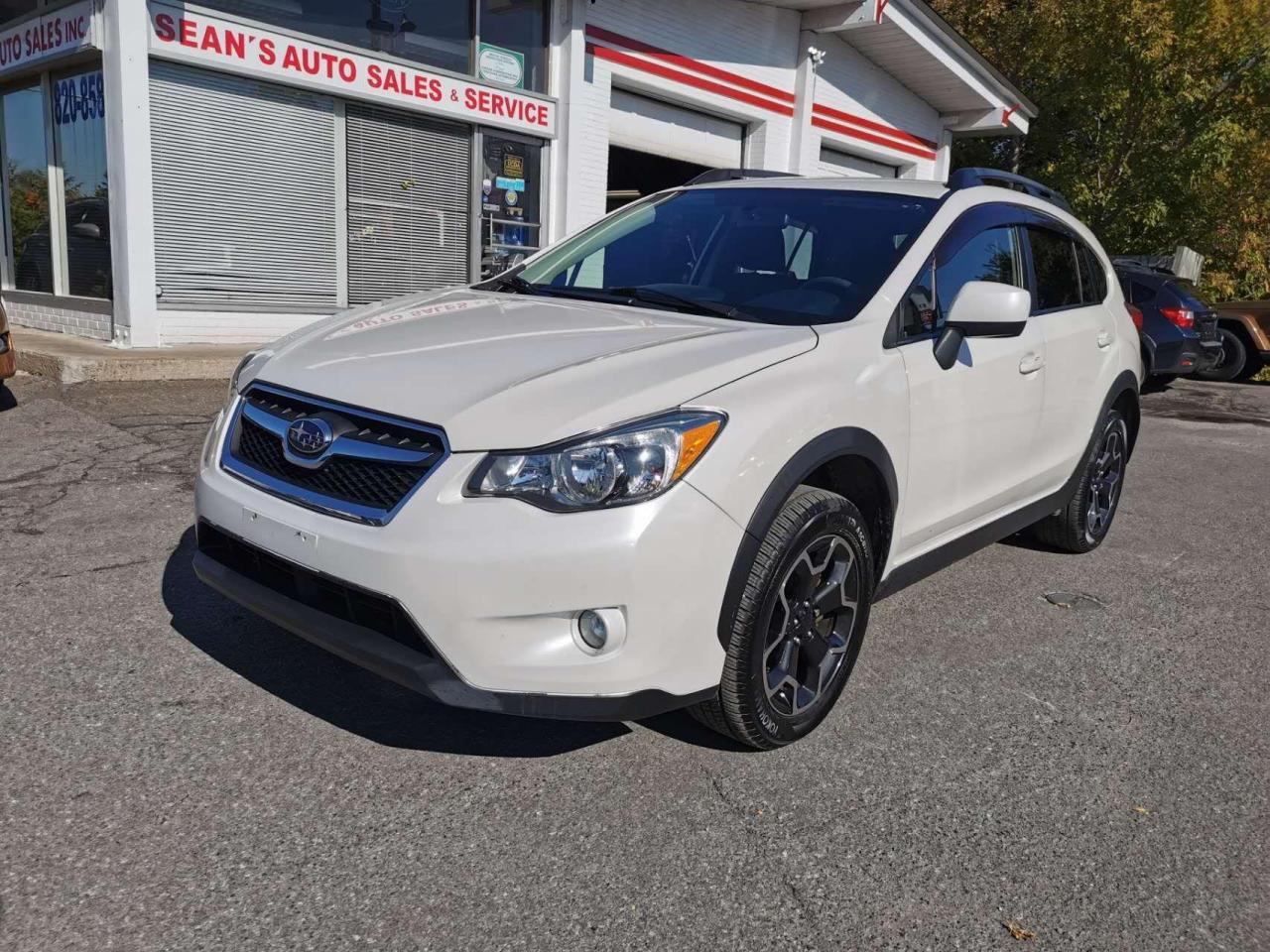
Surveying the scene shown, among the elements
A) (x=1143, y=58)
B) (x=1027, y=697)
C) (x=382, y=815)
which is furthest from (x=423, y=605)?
(x=1143, y=58)

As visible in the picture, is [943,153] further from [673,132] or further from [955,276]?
[955,276]

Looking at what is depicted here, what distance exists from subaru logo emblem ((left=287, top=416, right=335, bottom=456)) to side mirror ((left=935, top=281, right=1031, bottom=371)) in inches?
77.6

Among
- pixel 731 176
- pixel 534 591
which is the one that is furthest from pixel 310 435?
pixel 731 176

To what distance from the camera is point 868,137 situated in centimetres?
1723

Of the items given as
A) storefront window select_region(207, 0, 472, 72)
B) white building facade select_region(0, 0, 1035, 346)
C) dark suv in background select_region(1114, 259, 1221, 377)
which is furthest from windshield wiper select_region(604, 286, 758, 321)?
dark suv in background select_region(1114, 259, 1221, 377)

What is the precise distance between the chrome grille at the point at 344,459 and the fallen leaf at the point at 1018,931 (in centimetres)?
167

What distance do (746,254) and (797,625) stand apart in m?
1.52

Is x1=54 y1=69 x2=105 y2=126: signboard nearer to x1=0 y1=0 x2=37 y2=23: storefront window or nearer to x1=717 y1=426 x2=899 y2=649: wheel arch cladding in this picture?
x1=0 y1=0 x2=37 y2=23: storefront window

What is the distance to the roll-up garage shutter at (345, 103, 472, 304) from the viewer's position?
1050 centimetres

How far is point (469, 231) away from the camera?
1159 cm

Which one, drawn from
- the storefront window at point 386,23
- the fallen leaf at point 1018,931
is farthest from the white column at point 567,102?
the fallen leaf at point 1018,931

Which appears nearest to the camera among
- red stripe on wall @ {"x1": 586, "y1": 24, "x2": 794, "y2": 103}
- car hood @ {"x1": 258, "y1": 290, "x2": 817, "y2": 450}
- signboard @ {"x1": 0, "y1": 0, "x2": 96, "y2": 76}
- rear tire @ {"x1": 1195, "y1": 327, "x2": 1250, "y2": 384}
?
car hood @ {"x1": 258, "y1": 290, "x2": 817, "y2": 450}

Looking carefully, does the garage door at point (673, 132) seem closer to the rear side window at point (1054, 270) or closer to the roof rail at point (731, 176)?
the roof rail at point (731, 176)

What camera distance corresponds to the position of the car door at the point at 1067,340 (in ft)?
14.2
